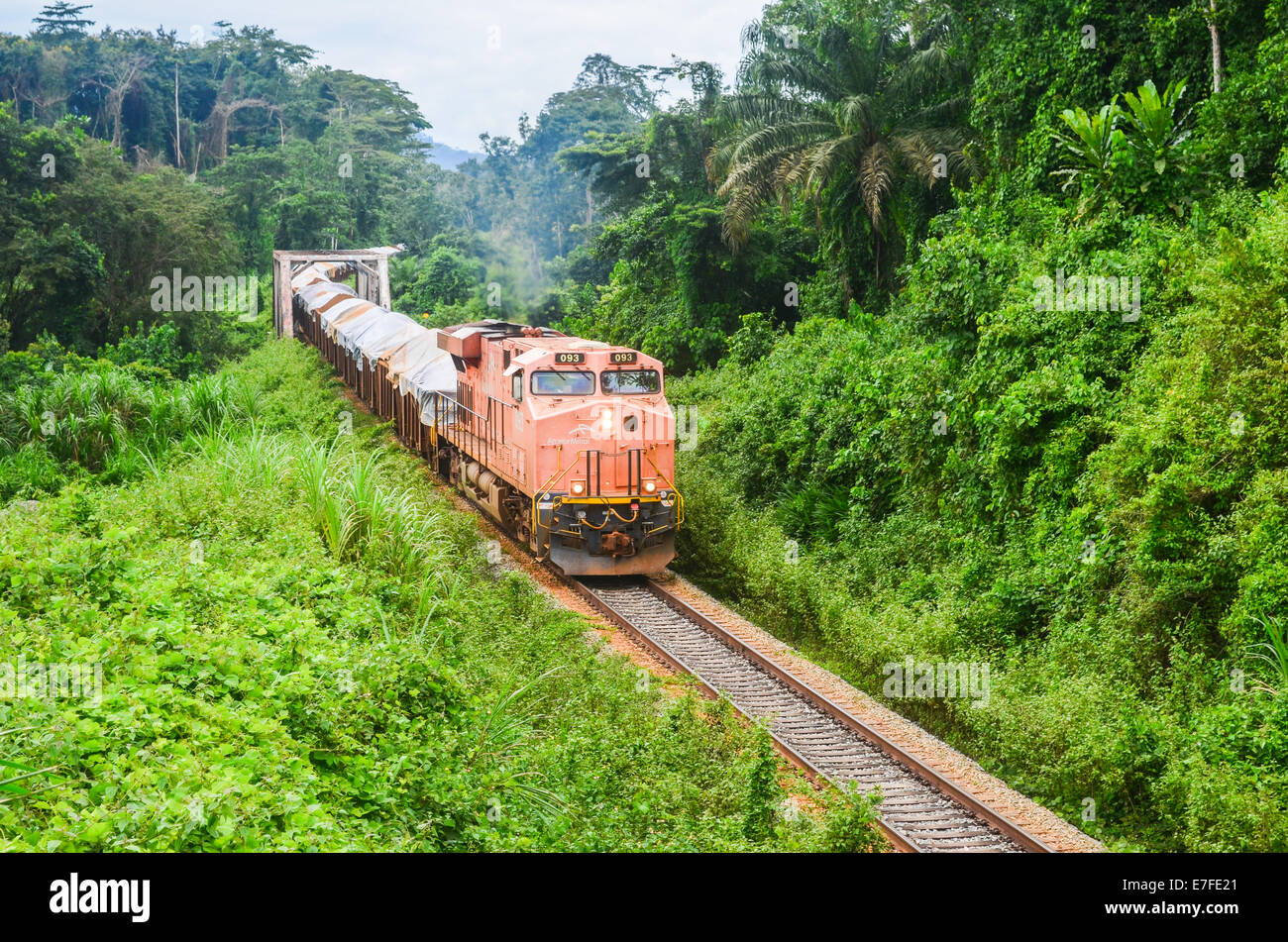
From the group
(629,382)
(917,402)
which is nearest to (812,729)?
(917,402)

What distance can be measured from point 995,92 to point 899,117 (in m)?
4.19

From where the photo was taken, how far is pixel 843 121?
23656 mm

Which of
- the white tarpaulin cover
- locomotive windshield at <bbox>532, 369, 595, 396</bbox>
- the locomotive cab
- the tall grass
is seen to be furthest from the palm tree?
the tall grass

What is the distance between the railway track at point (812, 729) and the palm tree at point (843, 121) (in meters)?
11.2

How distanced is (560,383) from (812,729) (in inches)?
287

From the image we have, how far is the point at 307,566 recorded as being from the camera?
10.8m

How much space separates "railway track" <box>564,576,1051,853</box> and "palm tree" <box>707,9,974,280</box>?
36.9ft

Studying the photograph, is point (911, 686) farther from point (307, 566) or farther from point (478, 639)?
point (307, 566)

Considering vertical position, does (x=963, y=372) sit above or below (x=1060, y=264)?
below

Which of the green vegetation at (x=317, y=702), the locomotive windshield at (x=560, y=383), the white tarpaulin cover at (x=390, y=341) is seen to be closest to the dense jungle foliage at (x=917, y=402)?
the green vegetation at (x=317, y=702)

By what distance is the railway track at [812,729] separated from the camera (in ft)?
31.1

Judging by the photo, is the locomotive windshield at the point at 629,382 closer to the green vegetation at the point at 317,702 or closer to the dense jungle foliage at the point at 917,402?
the dense jungle foliage at the point at 917,402

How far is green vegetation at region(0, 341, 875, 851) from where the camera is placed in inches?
220
